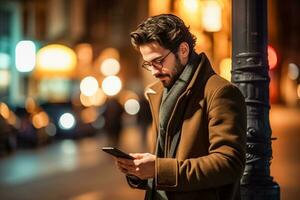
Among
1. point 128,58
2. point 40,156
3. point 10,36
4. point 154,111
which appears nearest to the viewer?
point 154,111

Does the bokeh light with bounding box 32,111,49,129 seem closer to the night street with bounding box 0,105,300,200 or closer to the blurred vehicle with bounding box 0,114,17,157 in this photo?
the night street with bounding box 0,105,300,200

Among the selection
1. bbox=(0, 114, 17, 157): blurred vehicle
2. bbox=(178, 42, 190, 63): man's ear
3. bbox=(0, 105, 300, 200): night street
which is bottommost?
bbox=(0, 105, 300, 200): night street

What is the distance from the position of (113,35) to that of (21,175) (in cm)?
4083

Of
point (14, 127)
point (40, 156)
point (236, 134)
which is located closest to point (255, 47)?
point (236, 134)

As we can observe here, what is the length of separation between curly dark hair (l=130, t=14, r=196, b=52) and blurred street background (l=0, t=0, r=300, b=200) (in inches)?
76.7

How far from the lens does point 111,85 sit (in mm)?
46594

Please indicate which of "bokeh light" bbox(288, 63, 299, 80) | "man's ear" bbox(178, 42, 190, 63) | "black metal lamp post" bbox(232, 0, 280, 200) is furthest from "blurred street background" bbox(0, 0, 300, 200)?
"bokeh light" bbox(288, 63, 299, 80)

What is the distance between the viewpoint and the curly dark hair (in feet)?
9.50

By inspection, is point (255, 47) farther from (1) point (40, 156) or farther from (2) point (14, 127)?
(2) point (14, 127)

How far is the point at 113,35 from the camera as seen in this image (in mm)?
53375

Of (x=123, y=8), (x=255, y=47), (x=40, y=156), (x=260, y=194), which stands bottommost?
(x=40, y=156)

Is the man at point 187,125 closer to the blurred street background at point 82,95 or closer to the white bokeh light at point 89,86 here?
the blurred street background at point 82,95

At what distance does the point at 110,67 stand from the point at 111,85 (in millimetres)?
1494

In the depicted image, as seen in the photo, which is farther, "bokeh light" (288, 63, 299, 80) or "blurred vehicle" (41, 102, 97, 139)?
"bokeh light" (288, 63, 299, 80)
